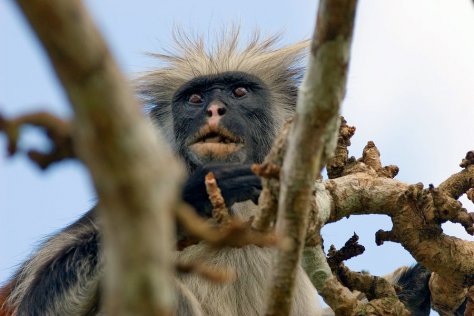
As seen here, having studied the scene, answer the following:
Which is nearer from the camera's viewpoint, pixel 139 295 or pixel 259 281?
pixel 139 295

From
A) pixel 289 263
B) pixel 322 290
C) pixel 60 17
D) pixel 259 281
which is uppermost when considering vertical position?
pixel 60 17

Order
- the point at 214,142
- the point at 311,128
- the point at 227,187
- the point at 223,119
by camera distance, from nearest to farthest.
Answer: the point at 311,128 → the point at 227,187 → the point at 214,142 → the point at 223,119

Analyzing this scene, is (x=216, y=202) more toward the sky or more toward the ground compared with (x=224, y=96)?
more toward the sky

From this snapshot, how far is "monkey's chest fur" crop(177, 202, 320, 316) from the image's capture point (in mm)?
8148

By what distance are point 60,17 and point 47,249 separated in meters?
6.59

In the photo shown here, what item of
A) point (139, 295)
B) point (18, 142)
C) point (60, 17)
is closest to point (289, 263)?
point (18, 142)

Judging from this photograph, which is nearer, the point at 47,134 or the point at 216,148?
the point at 47,134

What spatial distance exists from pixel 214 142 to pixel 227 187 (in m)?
1.52

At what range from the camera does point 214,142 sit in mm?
7941

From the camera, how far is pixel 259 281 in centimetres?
845

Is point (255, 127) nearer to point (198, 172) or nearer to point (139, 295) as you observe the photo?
point (198, 172)

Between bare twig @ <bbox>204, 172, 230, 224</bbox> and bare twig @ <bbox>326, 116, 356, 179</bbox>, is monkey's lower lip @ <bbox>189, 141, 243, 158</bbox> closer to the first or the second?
bare twig @ <bbox>326, 116, 356, 179</bbox>

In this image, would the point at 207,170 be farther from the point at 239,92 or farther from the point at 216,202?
the point at 239,92

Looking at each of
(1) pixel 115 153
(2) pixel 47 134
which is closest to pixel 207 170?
(2) pixel 47 134
